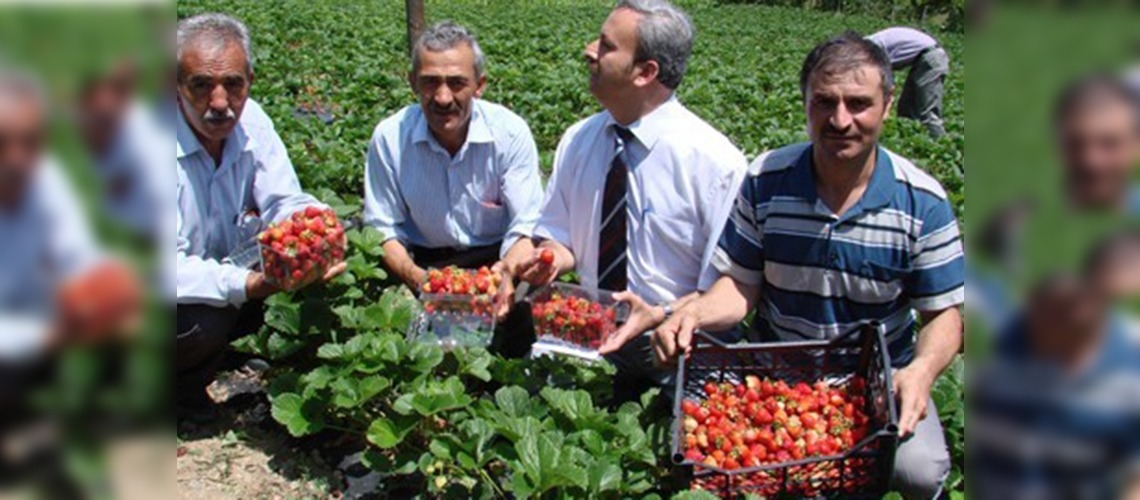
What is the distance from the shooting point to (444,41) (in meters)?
3.94

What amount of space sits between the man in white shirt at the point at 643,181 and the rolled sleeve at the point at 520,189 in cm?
34

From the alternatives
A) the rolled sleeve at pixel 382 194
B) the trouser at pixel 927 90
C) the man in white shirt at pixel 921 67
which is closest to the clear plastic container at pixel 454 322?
the rolled sleeve at pixel 382 194

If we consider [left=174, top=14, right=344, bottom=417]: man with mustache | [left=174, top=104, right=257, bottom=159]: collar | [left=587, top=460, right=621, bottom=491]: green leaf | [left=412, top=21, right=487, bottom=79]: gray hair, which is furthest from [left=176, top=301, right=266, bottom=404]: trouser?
[left=587, top=460, right=621, bottom=491]: green leaf

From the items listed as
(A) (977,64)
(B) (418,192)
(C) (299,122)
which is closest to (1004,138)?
(A) (977,64)

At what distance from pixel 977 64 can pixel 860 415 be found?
2563 millimetres

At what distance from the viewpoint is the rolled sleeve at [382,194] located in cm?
421

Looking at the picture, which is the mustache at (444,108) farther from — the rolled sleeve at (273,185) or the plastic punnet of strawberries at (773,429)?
the plastic punnet of strawberries at (773,429)

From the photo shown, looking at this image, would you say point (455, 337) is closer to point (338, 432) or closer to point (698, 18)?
point (338, 432)

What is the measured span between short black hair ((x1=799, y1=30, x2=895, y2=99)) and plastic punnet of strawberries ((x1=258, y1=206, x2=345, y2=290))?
170cm

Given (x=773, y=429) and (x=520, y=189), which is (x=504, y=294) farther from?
(x=773, y=429)

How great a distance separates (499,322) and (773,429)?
1.36 metres

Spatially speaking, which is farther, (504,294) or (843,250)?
(504,294)

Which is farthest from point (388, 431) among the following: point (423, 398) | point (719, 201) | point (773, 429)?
point (719, 201)

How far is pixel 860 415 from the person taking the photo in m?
2.75
